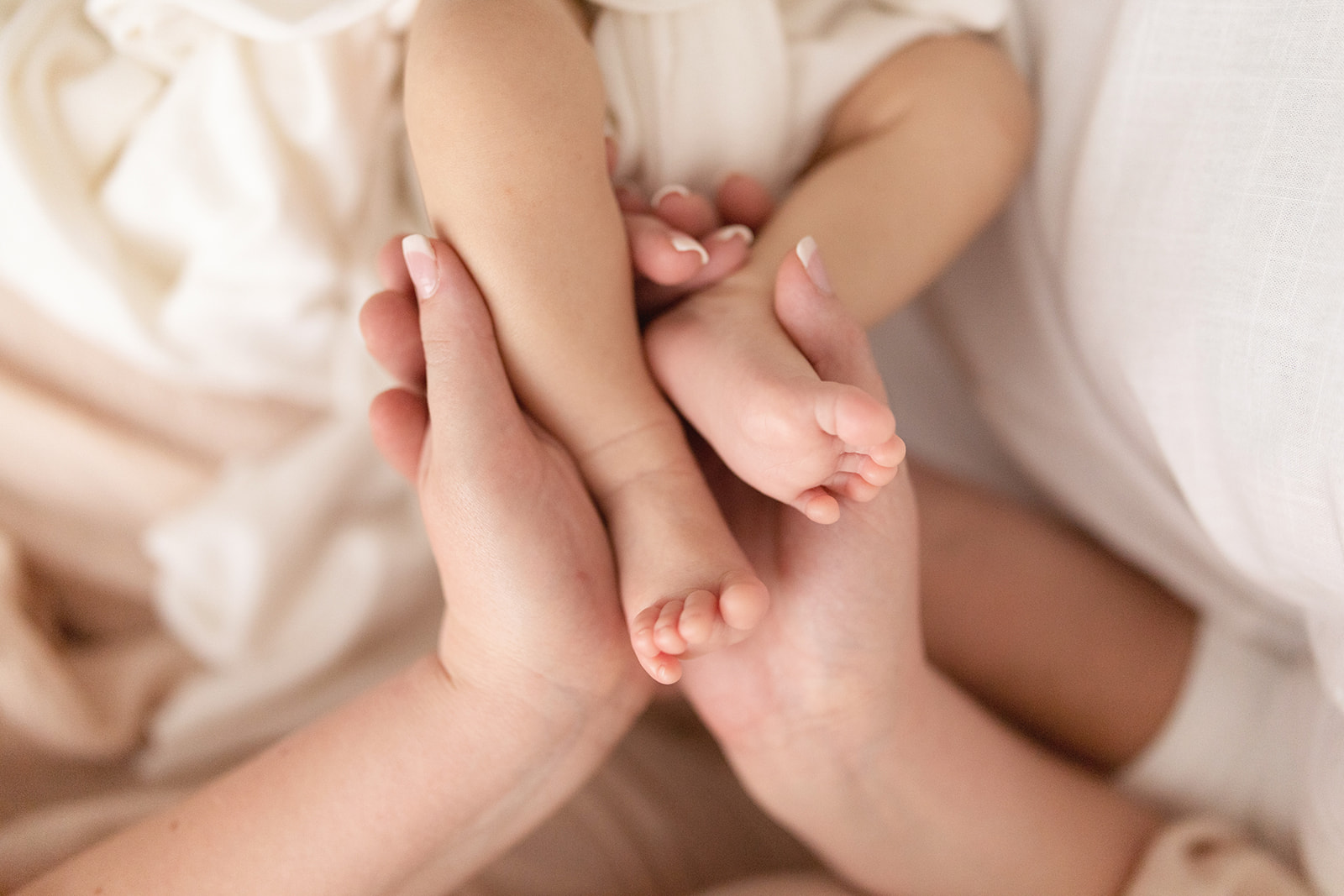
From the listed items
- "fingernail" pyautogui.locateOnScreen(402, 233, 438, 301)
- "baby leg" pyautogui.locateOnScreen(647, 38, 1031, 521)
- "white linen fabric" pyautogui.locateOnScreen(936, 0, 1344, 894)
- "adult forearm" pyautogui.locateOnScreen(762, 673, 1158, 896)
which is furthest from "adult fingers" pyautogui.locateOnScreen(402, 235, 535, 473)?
"white linen fabric" pyautogui.locateOnScreen(936, 0, 1344, 894)

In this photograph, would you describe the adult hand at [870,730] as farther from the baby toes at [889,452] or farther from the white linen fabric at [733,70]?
the white linen fabric at [733,70]

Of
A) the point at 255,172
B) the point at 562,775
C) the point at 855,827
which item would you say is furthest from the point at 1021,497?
the point at 255,172

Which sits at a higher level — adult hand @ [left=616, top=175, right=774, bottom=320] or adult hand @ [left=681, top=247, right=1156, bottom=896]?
adult hand @ [left=616, top=175, right=774, bottom=320]

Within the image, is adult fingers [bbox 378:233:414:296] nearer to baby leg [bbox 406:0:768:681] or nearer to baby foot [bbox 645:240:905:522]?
baby leg [bbox 406:0:768:681]

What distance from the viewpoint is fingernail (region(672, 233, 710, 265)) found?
605 mm

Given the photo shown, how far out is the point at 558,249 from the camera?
571 millimetres

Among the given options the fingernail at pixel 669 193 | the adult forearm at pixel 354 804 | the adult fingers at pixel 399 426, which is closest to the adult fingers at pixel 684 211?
the fingernail at pixel 669 193

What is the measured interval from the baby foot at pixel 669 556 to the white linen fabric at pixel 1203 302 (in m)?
0.37

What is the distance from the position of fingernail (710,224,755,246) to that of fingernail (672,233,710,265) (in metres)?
0.03

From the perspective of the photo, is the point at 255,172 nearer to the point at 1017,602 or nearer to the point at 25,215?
the point at 25,215

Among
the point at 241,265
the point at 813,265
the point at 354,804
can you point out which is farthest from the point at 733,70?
the point at 354,804

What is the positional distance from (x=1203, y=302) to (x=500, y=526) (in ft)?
1.66

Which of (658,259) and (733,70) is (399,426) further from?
(733,70)

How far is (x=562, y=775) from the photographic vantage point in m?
0.65
